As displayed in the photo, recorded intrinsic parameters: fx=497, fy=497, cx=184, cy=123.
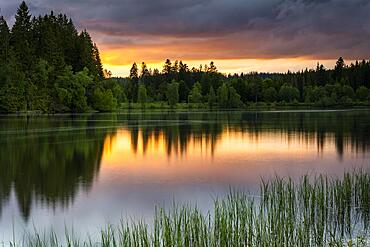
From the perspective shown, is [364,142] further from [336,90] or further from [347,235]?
[336,90]

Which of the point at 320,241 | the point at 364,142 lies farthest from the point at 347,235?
the point at 364,142

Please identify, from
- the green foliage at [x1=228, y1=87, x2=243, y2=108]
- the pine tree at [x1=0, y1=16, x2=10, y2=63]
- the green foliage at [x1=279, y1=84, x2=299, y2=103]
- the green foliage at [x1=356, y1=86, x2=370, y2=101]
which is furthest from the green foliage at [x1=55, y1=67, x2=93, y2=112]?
the green foliage at [x1=356, y1=86, x2=370, y2=101]

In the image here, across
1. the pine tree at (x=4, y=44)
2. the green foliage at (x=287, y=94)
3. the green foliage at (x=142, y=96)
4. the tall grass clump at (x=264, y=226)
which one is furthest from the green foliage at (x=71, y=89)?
the tall grass clump at (x=264, y=226)

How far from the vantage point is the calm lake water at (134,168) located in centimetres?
1755

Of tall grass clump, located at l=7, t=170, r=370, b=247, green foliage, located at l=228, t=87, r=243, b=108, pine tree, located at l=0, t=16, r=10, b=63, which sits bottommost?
tall grass clump, located at l=7, t=170, r=370, b=247

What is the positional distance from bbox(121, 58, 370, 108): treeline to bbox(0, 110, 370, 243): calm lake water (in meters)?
105

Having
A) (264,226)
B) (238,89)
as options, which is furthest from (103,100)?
(264,226)

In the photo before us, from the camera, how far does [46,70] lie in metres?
99.1

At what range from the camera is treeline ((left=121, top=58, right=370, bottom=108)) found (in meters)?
154

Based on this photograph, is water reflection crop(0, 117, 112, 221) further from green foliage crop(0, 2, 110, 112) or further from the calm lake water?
green foliage crop(0, 2, 110, 112)

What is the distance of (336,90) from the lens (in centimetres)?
16525

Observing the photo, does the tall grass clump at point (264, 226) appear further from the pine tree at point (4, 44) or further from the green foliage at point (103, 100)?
the green foliage at point (103, 100)

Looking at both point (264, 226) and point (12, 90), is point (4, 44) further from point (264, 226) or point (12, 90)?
point (264, 226)

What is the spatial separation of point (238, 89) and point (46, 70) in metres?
81.8
